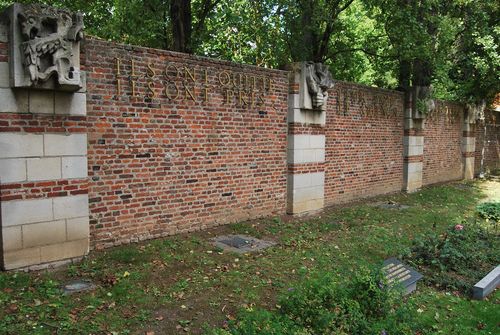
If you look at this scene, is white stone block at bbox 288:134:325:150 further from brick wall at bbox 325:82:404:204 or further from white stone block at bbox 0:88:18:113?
white stone block at bbox 0:88:18:113

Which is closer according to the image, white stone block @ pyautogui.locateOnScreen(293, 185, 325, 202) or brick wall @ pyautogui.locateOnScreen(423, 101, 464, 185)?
white stone block @ pyautogui.locateOnScreen(293, 185, 325, 202)

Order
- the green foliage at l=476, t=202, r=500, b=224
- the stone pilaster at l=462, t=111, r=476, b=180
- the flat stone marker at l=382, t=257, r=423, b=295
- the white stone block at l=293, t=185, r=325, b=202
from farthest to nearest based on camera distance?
the stone pilaster at l=462, t=111, r=476, b=180 < the green foliage at l=476, t=202, r=500, b=224 < the white stone block at l=293, t=185, r=325, b=202 < the flat stone marker at l=382, t=257, r=423, b=295

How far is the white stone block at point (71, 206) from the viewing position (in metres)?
5.83

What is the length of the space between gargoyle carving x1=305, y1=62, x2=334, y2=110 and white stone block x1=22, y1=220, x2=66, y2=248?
605cm

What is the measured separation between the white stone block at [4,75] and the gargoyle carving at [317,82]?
6122mm

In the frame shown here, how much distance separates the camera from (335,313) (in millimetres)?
4340

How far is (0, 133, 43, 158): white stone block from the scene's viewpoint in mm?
5344

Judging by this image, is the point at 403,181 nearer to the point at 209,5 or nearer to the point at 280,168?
the point at 280,168

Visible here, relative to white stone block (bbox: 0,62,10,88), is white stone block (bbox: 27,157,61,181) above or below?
below

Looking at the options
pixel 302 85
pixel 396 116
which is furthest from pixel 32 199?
pixel 396 116

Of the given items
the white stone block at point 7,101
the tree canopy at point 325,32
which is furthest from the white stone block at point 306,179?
the white stone block at point 7,101

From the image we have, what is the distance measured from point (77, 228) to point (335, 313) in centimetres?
378

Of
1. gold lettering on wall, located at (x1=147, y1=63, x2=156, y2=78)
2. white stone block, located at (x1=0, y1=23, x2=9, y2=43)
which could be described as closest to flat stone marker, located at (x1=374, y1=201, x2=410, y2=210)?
gold lettering on wall, located at (x1=147, y1=63, x2=156, y2=78)

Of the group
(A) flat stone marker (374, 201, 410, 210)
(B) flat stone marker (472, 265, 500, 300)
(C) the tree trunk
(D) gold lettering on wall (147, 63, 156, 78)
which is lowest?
(B) flat stone marker (472, 265, 500, 300)
